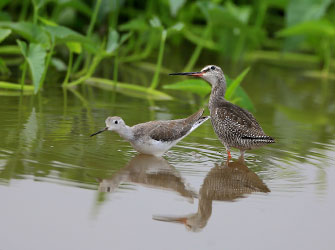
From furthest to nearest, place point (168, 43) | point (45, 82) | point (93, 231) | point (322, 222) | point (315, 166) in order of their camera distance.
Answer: point (168, 43), point (45, 82), point (315, 166), point (322, 222), point (93, 231)

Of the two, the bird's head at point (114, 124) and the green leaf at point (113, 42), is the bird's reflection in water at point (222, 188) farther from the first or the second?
the green leaf at point (113, 42)

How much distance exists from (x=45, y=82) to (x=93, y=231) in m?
6.06

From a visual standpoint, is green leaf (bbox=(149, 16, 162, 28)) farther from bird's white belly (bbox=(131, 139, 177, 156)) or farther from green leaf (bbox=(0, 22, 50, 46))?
bird's white belly (bbox=(131, 139, 177, 156))

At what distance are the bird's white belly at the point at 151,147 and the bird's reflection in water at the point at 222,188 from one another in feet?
1.96

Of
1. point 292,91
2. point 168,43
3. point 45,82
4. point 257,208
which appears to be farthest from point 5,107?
point 168,43

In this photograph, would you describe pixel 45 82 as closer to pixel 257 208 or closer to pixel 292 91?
pixel 292 91

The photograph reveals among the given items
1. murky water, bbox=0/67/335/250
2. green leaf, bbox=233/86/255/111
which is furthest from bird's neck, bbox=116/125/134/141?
green leaf, bbox=233/86/255/111

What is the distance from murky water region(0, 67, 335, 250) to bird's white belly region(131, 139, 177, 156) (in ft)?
0.30

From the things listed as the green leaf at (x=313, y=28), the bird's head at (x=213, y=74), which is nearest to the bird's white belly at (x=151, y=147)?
the bird's head at (x=213, y=74)

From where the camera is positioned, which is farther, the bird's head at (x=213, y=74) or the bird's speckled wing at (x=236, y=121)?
the bird's head at (x=213, y=74)

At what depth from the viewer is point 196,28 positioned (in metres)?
13.3

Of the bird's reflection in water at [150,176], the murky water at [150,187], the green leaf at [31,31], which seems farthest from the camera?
the green leaf at [31,31]

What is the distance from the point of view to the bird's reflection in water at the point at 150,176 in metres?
5.62

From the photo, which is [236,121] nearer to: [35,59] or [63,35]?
[35,59]
